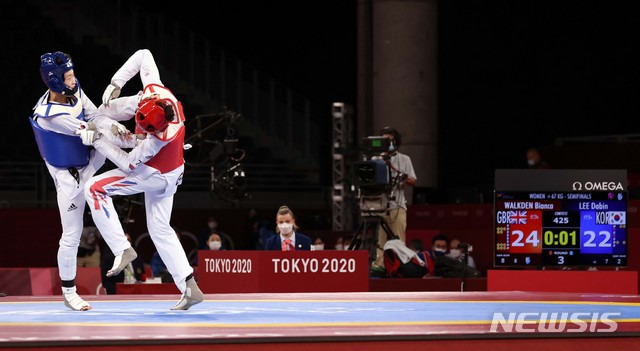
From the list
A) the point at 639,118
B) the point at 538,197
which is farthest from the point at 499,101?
the point at 538,197

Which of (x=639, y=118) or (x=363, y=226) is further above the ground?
(x=639, y=118)

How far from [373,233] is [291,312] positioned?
5.56m

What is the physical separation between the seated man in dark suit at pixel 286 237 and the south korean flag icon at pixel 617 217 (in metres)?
2.91

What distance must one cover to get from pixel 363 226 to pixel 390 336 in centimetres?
703

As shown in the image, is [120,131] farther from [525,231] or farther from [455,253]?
[455,253]

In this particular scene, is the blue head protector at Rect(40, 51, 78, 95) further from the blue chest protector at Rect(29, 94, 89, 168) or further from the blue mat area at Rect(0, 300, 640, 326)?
the blue mat area at Rect(0, 300, 640, 326)

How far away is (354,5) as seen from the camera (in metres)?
25.9

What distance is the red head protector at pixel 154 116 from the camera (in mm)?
7398

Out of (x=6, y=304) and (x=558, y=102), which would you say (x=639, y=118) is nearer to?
(x=558, y=102)

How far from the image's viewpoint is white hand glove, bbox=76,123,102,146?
7520mm

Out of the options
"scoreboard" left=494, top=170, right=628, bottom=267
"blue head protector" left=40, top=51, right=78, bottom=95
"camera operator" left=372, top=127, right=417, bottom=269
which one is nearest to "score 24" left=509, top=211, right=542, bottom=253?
"scoreboard" left=494, top=170, right=628, bottom=267

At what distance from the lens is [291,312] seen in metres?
7.44

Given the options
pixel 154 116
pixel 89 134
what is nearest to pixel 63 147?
pixel 89 134

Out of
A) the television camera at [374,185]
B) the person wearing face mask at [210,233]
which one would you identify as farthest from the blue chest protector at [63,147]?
the person wearing face mask at [210,233]
